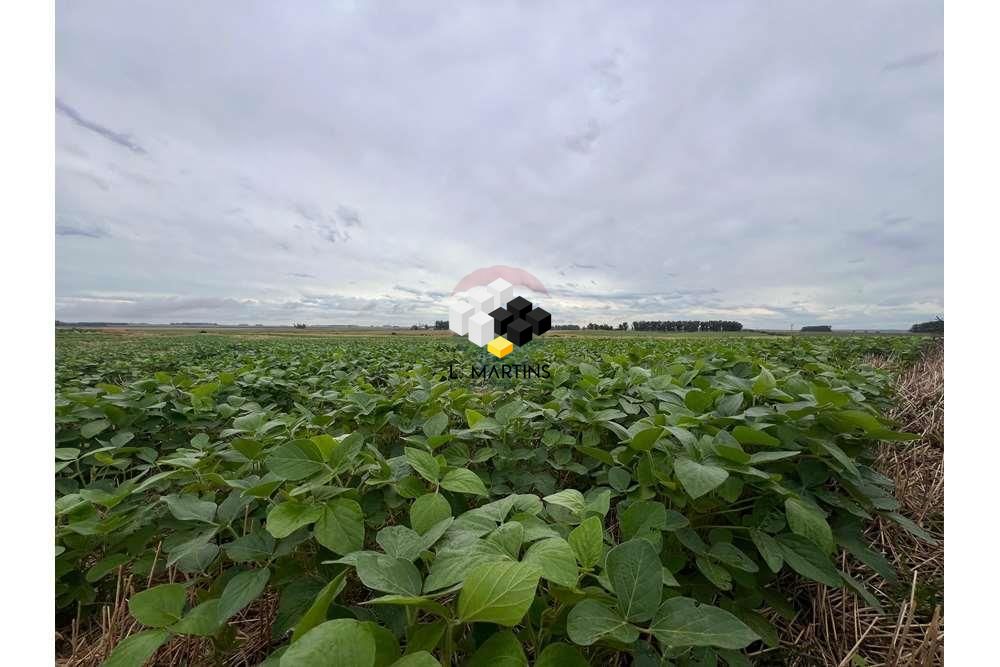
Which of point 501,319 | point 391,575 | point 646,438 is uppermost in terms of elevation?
point 501,319

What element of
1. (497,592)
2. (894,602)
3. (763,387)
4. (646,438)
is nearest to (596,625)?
(497,592)

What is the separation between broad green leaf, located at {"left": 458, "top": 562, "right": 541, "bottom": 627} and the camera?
2.19 ft

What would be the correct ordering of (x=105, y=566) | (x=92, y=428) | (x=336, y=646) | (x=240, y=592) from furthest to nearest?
(x=92, y=428) < (x=105, y=566) < (x=240, y=592) < (x=336, y=646)

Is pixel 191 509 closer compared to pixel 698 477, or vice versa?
pixel 698 477

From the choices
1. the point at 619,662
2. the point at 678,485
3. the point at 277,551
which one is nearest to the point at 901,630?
the point at 678,485

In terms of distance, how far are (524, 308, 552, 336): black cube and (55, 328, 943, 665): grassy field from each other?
12.3 ft

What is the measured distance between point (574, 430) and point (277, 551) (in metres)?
1.35

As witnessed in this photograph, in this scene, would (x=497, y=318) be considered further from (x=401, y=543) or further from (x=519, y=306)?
(x=401, y=543)

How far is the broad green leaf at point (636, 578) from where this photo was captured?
2.66ft

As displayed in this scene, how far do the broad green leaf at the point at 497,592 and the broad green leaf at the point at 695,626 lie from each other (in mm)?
314

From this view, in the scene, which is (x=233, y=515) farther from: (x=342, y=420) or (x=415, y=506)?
(x=342, y=420)

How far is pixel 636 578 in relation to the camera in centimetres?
83

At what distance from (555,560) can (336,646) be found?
15.1 inches

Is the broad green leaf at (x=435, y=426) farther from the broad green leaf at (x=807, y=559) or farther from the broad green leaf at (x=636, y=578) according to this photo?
the broad green leaf at (x=807, y=559)
